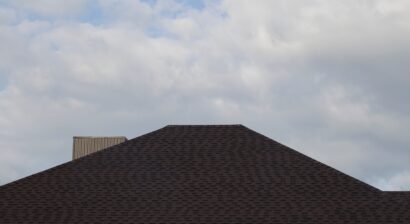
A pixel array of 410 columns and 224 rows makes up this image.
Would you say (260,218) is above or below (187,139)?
below

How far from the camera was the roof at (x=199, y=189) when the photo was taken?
30141mm

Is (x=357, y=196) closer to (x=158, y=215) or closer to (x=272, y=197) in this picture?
(x=272, y=197)

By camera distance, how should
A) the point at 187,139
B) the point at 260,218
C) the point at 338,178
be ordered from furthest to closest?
the point at 187,139 < the point at 338,178 < the point at 260,218

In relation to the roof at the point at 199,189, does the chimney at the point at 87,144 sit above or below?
above

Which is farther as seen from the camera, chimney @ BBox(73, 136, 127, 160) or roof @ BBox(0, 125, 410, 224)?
chimney @ BBox(73, 136, 127, 160)

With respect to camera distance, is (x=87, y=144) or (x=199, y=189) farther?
(x=87, y=144)

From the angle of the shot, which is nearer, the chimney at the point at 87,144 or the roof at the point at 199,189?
the roof at the point at 199,189

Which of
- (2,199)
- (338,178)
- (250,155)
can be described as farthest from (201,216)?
(2,199)

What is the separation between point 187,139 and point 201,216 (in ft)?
16.5

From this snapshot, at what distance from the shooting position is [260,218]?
29844 mm

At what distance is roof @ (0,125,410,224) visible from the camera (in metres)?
30.1

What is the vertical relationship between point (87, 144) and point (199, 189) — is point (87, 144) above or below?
above

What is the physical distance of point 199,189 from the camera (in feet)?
102

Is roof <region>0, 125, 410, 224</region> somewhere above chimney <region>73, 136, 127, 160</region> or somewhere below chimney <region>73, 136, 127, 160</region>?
below
